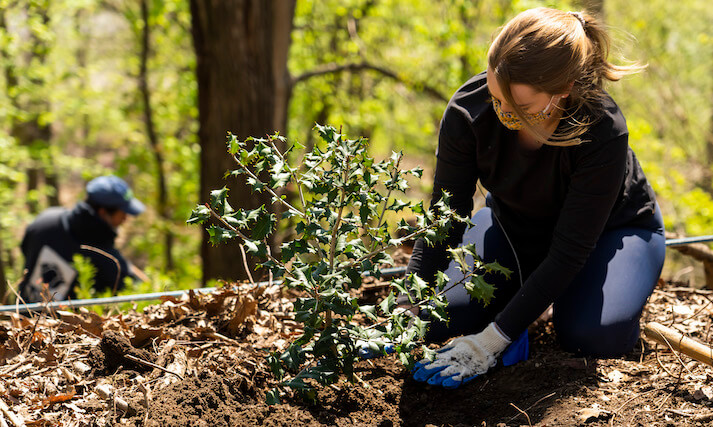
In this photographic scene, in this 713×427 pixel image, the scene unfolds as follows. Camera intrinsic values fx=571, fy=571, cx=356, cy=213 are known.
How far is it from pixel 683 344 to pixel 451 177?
1008 millimetres

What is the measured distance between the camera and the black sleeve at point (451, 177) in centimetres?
227

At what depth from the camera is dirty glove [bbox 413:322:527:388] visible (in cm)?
207

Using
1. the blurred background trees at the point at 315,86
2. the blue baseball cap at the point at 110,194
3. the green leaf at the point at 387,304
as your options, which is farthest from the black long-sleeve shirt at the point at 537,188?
the blurred background trees at the point at 315,86

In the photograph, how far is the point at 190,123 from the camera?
435 inches

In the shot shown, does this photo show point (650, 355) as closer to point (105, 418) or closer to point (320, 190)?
point (320, 190)

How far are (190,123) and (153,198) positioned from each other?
161 centimetres

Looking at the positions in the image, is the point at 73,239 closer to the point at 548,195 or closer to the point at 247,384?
the point at 247,384

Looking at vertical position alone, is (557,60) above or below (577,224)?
above

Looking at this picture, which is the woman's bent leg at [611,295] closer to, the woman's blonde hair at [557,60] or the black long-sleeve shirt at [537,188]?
the black long-sleeve shirt at [537,188]

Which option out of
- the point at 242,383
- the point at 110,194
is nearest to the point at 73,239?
the point at 110,194

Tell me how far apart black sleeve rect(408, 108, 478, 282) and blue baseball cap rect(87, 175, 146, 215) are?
3.22 meters

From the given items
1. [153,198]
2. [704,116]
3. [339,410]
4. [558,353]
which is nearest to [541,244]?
[558,353]

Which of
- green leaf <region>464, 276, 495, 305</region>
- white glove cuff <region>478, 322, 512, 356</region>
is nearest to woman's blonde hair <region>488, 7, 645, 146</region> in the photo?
green leaf <region>464, 276, 495, 305</region>

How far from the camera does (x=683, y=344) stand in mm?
1931
